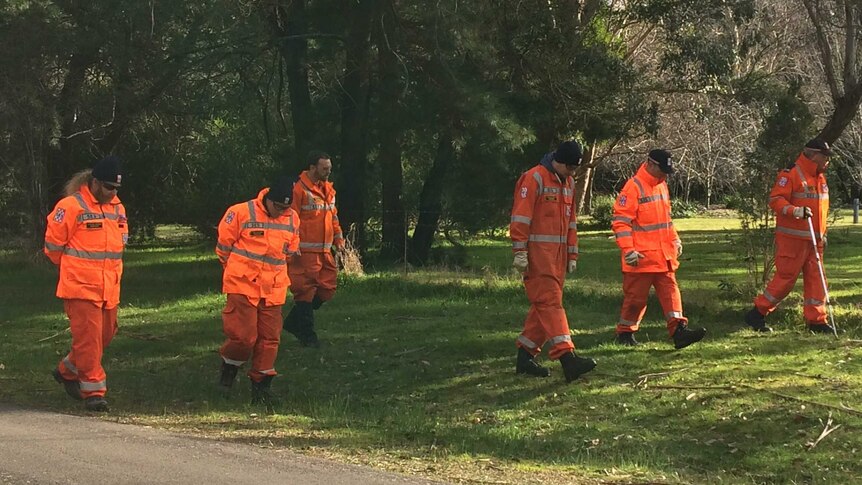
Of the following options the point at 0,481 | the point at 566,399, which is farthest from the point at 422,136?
the point at 0,481

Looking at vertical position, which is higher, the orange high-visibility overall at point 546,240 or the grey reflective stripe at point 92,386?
the orange high-visibility overall at point 546,240

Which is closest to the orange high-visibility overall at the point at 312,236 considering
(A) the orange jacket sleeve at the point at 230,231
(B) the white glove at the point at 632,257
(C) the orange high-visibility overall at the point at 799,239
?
(A) the orange jacket sleeve at the point at 230,231

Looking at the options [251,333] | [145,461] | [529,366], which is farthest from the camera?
[529,366]

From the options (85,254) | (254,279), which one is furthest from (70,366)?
(254,279)

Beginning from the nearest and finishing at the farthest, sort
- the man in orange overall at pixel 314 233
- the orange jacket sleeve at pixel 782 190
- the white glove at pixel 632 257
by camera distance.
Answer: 1. the white glove at pixel 632 257
2. the man in orange overall at pixel 314 233
3. the orange jacket sleeve at pixel 782 190

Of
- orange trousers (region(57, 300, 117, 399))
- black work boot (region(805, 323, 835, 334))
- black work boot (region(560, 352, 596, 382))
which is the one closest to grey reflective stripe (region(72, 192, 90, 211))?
orange trousers (region(57, 300, 117, 399))

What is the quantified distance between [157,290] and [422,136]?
6.08 metres

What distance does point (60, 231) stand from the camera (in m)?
9.03

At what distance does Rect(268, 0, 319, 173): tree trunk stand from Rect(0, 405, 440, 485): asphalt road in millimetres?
11869

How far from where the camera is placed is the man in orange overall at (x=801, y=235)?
38.3 ft

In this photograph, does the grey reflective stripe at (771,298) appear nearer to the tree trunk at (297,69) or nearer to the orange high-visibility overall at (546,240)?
the orange high-visibility overall at (546,240)

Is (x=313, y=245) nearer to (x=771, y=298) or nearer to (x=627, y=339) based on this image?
(x=627, y=339)

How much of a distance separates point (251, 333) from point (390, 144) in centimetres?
1222

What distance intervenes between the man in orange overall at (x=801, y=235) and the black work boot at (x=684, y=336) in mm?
1683
